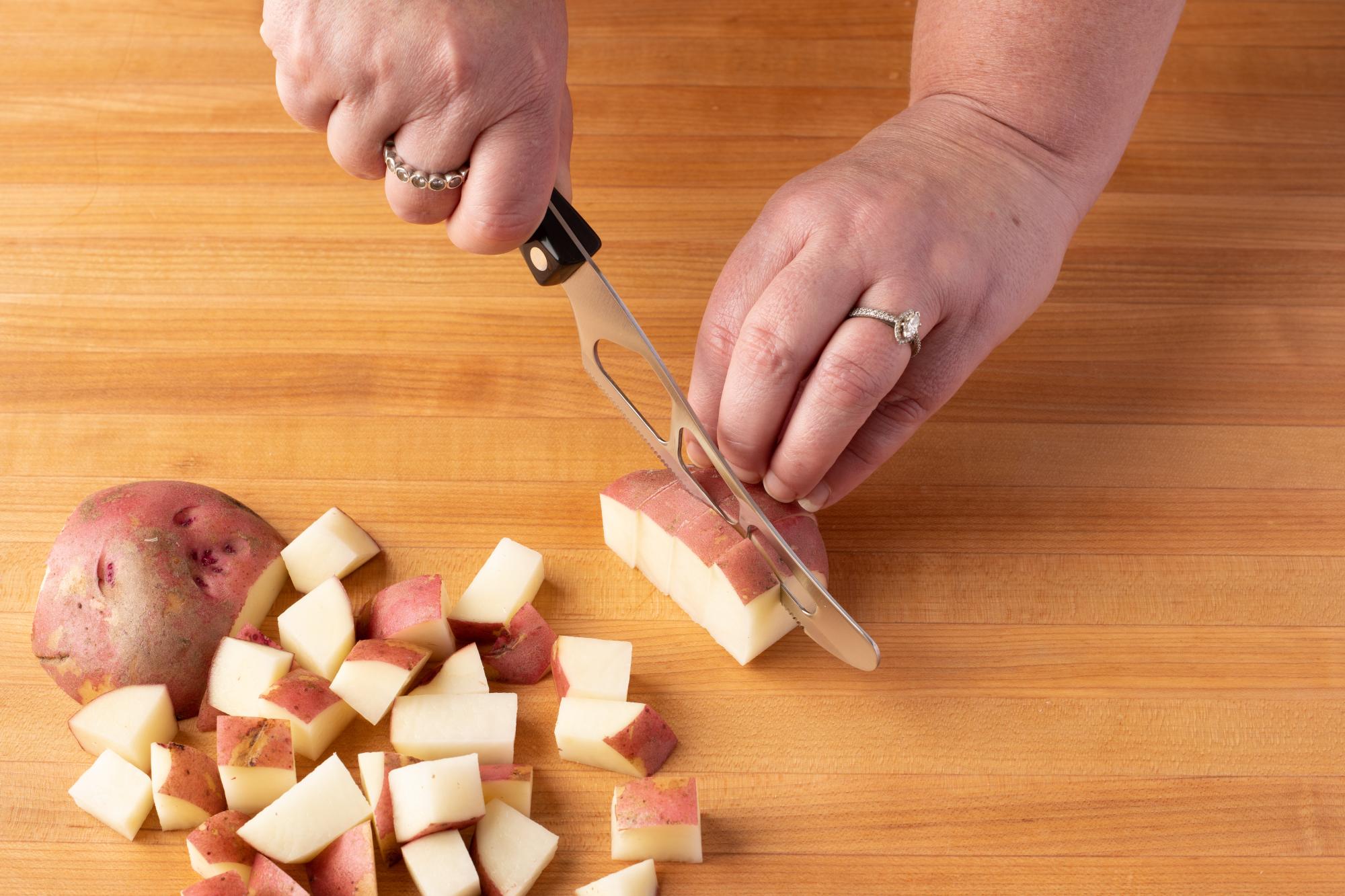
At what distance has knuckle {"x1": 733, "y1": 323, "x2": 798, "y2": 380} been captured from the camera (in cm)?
149

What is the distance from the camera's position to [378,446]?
1819 millimetres

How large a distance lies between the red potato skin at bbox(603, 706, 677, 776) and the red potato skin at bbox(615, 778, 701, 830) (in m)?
0.04

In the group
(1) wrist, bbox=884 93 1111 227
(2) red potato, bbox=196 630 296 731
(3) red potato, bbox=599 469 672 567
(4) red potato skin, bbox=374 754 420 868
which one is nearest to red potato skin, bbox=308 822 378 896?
(4) red potato skin, bbox=374 754 420 868

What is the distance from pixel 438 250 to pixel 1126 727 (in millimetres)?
1330

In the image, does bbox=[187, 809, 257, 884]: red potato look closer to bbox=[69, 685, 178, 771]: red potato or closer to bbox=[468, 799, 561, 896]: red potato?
bbox=[69, 685, 178, 771]: red potato

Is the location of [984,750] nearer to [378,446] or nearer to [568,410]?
[568,410]

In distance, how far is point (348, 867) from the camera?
4.69 ft

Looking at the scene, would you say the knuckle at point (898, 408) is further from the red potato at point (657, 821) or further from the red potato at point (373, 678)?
the red potato at point (373, 678)

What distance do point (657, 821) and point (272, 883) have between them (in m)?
0.47

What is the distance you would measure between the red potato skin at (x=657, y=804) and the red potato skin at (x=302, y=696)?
408 mm

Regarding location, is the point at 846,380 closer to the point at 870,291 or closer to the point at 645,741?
the point at 870,291

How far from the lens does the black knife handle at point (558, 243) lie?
144 cm

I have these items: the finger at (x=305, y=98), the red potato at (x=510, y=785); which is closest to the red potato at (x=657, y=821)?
the red potato at (x=510, y=785)

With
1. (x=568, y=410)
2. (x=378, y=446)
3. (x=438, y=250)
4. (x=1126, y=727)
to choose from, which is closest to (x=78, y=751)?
(x=378, y=446)
